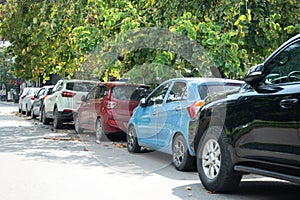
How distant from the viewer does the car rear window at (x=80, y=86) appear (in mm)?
17094

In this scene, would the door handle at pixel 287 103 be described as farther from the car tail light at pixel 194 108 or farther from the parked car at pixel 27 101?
the parked car at pixel 27 101

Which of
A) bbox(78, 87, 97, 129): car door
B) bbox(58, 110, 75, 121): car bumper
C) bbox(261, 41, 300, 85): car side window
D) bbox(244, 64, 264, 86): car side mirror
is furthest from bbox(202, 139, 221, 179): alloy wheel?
bbox(58, 110, 75, 121): car bumper

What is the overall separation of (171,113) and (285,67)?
3464 mm

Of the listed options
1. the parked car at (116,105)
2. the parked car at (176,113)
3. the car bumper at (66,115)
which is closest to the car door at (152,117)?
the parked car at (176,113)

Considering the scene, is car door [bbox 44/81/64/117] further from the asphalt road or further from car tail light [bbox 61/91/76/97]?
the asphalt road

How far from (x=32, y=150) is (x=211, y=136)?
6.04 m

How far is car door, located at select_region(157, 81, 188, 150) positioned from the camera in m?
9.03

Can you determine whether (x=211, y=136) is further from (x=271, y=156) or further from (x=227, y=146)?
(x=271, y=156)

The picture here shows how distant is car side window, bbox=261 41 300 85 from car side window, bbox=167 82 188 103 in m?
2.90

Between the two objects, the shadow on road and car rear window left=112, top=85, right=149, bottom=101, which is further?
car rear window left=112, top=85, right=149, bottom=101

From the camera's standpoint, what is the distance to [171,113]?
30.6 feet

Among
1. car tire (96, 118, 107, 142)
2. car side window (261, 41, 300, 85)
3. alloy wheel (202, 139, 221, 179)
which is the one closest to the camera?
car side window (261, 41, 300, 85)

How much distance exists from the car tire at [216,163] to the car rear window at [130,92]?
6.03m

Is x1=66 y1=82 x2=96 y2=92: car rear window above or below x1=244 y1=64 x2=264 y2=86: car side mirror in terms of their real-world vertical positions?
below
